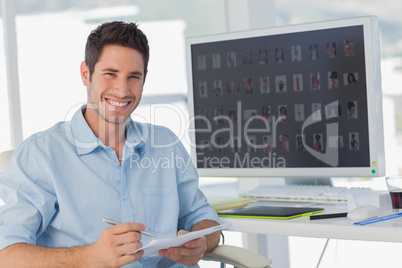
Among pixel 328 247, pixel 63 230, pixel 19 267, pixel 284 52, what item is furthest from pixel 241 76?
pixel 19 267

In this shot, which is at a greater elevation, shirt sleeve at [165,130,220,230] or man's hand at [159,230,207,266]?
shirt sleeve at [165,130,220,230]

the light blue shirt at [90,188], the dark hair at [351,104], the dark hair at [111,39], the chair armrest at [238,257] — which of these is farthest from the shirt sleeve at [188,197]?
the dark hair at [351,104]

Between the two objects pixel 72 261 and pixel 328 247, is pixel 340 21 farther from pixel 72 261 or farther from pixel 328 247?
pixel 72 261

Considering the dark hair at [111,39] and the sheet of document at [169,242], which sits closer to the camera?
the sheet of document at [169,242]

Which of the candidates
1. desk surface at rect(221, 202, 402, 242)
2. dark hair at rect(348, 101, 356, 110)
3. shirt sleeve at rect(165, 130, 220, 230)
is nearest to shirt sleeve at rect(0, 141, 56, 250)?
shirt sleeve at rect(165, 130, 220, 230)

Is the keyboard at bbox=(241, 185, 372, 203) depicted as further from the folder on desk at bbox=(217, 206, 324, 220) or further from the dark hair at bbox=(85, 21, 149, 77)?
the dark hair at bbox=(85, 21, 149, 77)

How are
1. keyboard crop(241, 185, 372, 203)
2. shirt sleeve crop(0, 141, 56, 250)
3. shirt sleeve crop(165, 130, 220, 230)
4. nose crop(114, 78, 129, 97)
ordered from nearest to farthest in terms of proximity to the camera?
→ shirt sleeve crop(0, 141, 56, 250), nose crop(114, 78, 129, 97), shirt sleeve crop(165, 130, 220, 230), keyboard crop(241, 185, 372, 203)

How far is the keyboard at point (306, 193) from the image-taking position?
1.88m

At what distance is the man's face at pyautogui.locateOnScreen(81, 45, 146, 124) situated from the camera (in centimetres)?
161

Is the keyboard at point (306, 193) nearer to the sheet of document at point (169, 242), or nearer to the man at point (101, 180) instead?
the man at point (101, 180)

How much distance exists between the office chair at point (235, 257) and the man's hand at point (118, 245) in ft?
1.14

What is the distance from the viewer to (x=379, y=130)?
5.95ft

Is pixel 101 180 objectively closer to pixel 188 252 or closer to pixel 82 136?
pixel 82 136

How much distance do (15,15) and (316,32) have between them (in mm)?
1157
